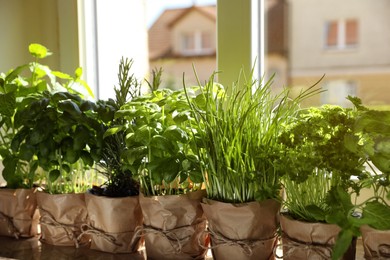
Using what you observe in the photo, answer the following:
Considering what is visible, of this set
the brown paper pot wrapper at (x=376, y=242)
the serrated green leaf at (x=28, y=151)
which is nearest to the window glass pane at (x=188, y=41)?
the serrated green leaf at (x=28, y=151)

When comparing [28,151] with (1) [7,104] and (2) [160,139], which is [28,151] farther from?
(2) [160,139]

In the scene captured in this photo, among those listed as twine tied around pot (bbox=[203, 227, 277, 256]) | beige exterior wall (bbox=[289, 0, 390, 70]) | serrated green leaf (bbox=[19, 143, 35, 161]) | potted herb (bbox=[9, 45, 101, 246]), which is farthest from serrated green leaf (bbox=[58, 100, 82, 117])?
beige exterior wall (bbox=[289, 0, 390, 70])

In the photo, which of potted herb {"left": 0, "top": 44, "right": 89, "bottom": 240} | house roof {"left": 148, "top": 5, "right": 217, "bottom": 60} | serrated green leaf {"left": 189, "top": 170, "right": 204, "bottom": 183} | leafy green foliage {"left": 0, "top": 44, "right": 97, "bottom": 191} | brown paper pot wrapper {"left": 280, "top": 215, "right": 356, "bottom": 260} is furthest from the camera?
house roof {"left": 148, "top": 5, "right": 217, "bottom": 60}

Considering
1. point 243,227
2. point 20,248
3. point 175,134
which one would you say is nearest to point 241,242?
point 243,227

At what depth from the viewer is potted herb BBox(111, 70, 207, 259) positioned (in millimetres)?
973

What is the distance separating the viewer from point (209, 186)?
40.0 inches

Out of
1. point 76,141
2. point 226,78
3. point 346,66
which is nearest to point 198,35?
point 226,78

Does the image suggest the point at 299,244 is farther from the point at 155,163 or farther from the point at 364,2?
the point at 364,2

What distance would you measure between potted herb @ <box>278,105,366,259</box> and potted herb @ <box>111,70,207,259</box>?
18cm

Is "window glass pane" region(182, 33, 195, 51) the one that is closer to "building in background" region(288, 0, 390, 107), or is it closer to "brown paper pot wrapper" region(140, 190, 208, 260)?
"building in background" region(288, 0, 390, 107)

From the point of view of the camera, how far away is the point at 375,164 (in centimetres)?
83

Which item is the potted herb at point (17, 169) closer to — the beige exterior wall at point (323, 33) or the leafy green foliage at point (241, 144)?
the leafy green foliage at point (241, 144)

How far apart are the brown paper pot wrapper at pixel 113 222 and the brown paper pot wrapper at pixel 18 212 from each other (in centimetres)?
19

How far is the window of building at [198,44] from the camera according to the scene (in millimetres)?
1490
